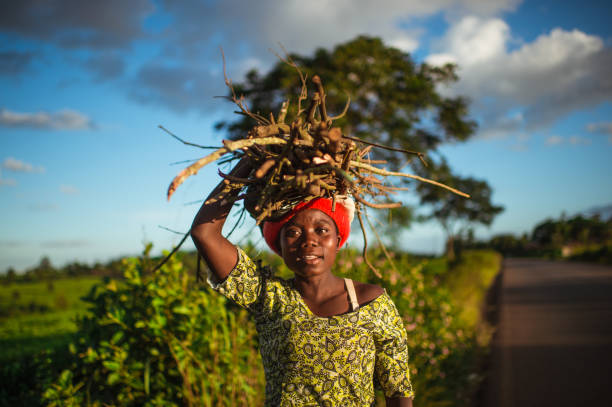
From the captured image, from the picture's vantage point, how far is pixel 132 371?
121 inches

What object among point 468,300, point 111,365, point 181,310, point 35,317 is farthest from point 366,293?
point 35,317

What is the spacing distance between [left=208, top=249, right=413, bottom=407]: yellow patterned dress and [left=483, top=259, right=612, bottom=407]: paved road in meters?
3.74

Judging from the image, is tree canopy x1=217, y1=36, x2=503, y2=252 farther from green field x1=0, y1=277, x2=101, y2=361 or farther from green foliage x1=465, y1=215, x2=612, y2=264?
green foliage x1=465, y1=215, x2=612, y2=264

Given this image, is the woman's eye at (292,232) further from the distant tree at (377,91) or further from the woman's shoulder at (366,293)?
the distant tree at (377,91)

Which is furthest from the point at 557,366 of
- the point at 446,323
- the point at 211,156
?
the point at 211,156

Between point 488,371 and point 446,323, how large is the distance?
45.9 inches

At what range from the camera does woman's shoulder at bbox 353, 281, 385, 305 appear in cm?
202

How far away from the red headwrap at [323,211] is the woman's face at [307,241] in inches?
0.9

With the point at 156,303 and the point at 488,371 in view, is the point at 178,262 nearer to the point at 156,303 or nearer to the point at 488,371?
the point at 156,303

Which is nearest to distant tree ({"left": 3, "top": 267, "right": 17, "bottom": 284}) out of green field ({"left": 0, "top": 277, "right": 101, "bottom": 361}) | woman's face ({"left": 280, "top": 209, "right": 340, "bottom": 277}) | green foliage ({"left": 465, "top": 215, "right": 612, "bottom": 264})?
green field ({"left": 0, "top": 277, "right": 101, "bottom": 361})

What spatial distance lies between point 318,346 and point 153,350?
1.77 m

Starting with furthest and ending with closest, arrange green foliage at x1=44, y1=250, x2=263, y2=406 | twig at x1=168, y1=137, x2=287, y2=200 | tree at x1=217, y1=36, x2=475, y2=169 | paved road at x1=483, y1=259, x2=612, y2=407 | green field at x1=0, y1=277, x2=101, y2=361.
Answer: tree at x1=217, y1=36, x2=475, y2=169 < green field at x1=0, y1=277, x2=101, y2=361 < paved road at x1=483, y1=259, x2=612, y2=407 < green foliage at x1=44, y1=250, x2=263, y2=406 < twig at x1=168, y1=137, x2=287, y2=200

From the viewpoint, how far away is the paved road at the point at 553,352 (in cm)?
487

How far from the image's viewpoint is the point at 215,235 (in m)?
1.90
